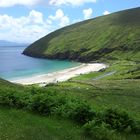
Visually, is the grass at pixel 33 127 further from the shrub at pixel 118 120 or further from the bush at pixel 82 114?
the shrub at pixel 118 120

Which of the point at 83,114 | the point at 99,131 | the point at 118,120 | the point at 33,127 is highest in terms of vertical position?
the point at 83,114

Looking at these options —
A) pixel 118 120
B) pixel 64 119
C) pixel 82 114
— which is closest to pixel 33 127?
pixel 64 119

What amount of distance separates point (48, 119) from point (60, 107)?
81.3 inches

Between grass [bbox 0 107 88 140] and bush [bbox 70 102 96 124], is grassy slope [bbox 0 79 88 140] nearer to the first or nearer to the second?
grass [bbox 0 107 88 140]

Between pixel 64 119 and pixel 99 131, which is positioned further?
pixel 64 119

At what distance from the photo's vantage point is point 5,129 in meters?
22.7

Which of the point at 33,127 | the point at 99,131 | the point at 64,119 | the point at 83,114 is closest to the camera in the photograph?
the point at 99,131

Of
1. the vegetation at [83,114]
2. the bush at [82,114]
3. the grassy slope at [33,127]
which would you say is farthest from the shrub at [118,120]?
the grassy slope at [33,127]

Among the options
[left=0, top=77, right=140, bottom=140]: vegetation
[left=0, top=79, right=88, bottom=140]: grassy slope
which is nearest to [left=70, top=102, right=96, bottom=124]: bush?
[left=0, top=77, right=140, bottom=140]: vegetation

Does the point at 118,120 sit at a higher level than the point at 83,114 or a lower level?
lower

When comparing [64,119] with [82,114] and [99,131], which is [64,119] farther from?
[99,131]

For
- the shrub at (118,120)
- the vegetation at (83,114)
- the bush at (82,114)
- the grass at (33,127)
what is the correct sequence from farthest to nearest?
the bush at (82,114) < the shrub at (118,120) < the vegetation at (83,114) < the grass at (33,127)

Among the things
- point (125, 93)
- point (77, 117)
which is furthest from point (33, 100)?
point (125, 93)

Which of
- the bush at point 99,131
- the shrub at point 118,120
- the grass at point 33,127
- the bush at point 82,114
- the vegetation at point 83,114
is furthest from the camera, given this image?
the bush at point 82,114
